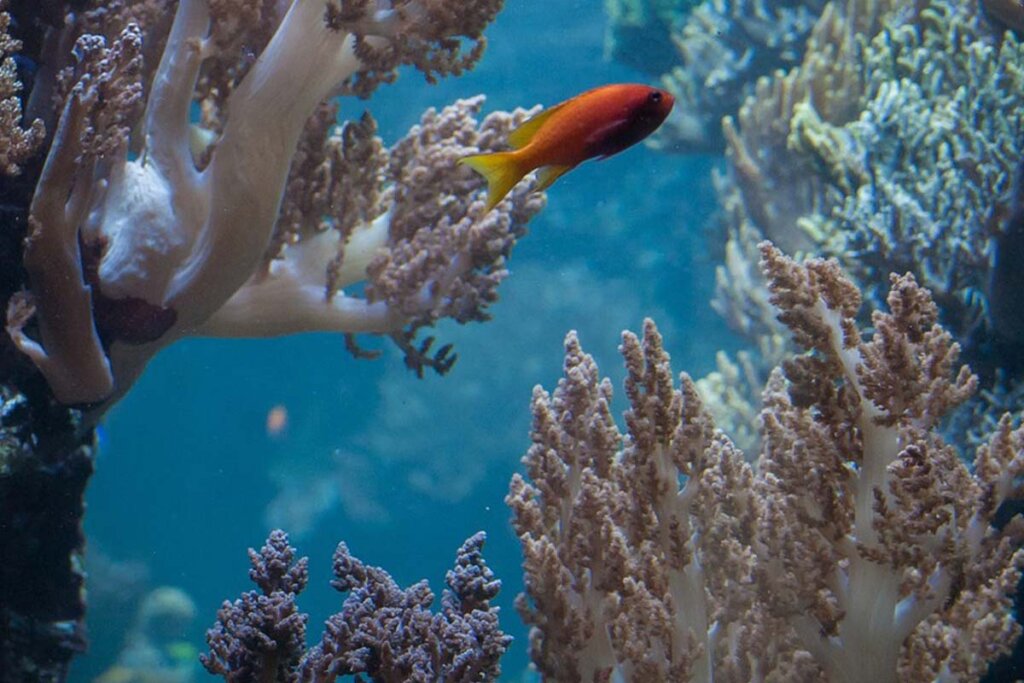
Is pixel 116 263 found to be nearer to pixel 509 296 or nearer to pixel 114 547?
pixel 509 296

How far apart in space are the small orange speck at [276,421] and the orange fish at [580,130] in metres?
22.4

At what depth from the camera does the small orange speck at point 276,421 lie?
23422 millimetres

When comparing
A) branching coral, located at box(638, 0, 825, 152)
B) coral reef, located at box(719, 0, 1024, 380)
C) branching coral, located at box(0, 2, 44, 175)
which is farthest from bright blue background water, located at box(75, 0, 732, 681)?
branching coral, located at box(0, 2, 44, 175)

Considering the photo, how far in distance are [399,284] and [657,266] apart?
15.3m

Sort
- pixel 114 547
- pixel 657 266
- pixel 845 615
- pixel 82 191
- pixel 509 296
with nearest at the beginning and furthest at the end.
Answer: pixel 845 615 < pixel 82 191 < pixel 657 266 < pixel 509 296 < pixel 114 547

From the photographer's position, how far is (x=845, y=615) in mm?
2389

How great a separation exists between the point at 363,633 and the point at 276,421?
73.8 ft

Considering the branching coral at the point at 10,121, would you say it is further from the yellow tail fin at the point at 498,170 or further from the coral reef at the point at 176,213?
the yellow tail fin at the point at 498,170

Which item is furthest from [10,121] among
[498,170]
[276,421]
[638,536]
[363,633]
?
[276,421]

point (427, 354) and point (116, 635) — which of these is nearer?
point (427, 354)

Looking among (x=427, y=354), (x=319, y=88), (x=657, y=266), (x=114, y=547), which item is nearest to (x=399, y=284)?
(x=427, y=354)

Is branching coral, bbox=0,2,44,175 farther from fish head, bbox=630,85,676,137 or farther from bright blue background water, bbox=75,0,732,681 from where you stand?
bright blue background water, bbox=75,0,732,681

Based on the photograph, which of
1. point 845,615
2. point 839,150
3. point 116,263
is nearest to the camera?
point 845,615

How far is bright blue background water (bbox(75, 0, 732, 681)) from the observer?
17.4 metres
